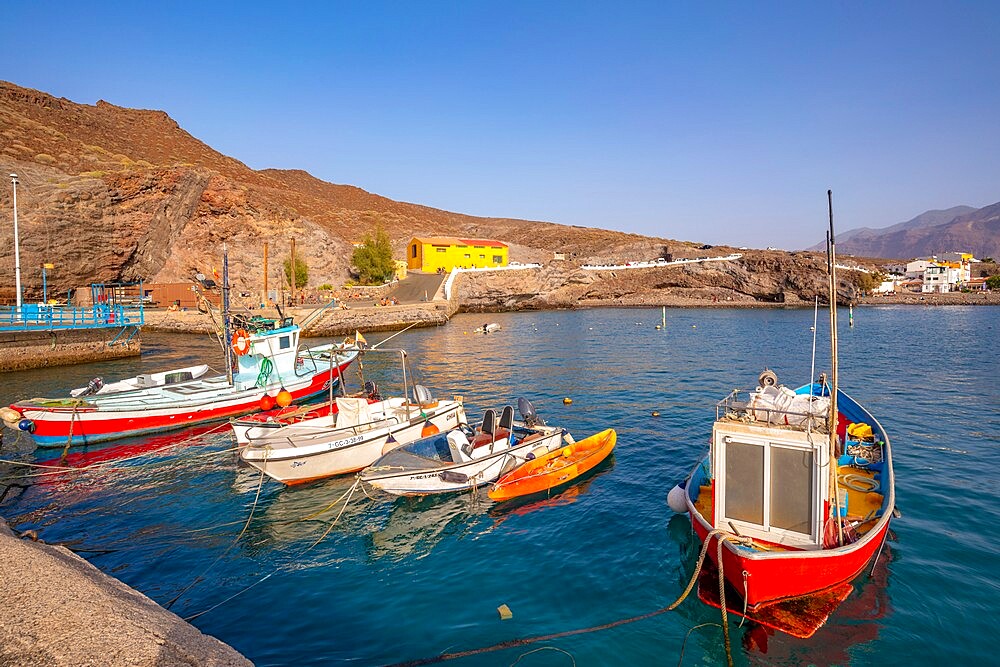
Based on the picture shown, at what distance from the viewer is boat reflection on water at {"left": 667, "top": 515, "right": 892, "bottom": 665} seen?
8453 millimetres

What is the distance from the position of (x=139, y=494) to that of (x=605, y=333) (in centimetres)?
4478

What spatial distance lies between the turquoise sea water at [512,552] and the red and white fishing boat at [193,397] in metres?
0.91

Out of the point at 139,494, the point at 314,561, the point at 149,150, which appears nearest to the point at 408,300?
the point at 139,494

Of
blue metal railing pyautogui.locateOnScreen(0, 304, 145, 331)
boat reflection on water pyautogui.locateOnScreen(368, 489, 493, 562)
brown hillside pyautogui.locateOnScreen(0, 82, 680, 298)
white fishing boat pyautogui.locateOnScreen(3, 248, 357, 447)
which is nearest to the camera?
boat reflection on water pyautogui.locateOnScreen(368, 489, 493, 562)

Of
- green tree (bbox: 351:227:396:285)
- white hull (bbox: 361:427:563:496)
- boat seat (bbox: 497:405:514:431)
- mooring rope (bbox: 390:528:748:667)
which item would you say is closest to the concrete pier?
white hull (bbox: 361:427:563:496)

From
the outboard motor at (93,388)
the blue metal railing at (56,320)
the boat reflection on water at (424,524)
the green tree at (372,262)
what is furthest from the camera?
the green tree at (372,262)

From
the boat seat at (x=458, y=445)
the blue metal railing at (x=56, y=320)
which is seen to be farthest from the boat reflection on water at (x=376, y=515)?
the blue metal railing at (x=56, y=320)

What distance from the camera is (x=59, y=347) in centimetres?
3497

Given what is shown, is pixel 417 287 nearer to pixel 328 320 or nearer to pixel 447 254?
pixel 447 254

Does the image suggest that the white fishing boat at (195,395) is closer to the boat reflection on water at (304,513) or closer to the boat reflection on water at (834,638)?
the boat reflection on water at (304,513)

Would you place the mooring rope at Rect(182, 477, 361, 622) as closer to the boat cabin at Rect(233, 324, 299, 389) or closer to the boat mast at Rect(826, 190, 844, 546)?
the boat mast at Rect(826, 190, 844, 546)

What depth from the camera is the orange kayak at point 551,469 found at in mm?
14711

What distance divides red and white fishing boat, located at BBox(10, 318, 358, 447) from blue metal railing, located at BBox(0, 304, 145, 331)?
698 inches

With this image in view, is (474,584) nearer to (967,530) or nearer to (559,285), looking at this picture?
(967,530)
